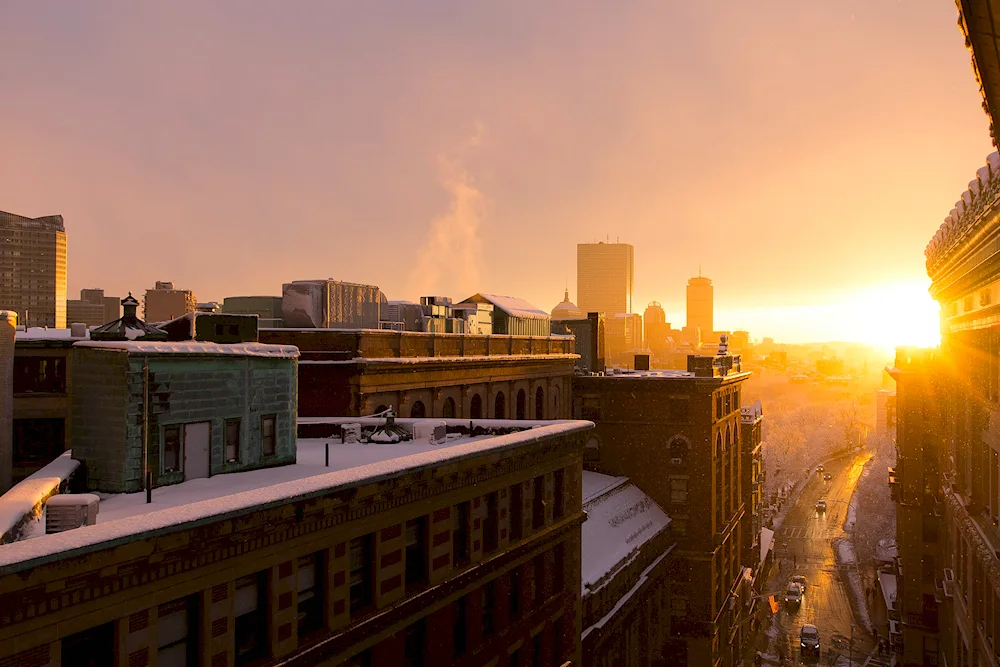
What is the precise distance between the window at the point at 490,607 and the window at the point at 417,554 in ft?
12.0

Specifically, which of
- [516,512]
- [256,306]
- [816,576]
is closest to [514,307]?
[256,306]

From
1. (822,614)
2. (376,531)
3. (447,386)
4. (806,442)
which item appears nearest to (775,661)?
(822,614)

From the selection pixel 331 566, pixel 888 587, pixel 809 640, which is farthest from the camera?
pixel 888 587

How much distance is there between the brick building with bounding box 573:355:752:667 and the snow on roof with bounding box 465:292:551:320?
5.84 meters

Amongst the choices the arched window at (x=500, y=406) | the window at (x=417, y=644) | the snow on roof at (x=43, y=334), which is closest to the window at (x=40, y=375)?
the snow on roof at (x=43, y=334)

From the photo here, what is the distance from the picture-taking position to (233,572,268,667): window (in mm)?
12859

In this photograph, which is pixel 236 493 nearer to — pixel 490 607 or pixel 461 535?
pixel 461 535

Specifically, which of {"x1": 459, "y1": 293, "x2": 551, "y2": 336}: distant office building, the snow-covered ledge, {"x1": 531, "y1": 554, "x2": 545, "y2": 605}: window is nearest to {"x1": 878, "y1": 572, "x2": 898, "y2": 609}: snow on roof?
{"x1": 459, "y1": 293, "x2": 551, "y2": 336}: distant office building

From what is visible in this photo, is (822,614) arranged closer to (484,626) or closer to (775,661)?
(775,661)

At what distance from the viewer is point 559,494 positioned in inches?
969

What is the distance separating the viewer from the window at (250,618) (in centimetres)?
1286

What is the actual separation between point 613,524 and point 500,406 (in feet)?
31.5

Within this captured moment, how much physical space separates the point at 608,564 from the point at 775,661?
33418mm

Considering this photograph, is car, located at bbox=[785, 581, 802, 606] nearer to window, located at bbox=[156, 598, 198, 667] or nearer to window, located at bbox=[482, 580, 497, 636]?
window, located at bbox=[482, 580, 497, 636]
